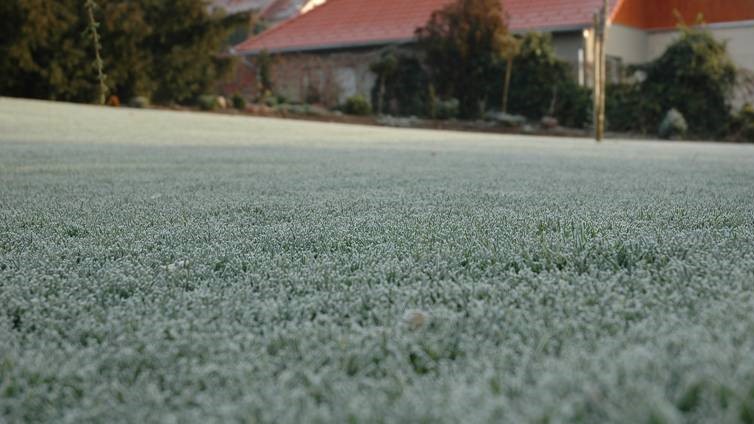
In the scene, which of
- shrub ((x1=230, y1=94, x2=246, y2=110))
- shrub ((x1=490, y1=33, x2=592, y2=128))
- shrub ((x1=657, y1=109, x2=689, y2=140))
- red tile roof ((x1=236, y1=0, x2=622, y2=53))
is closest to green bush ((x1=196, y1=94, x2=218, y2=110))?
shrub ((x1=230, y1=94, x2=246, y2=110))

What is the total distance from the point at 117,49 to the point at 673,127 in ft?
41.1

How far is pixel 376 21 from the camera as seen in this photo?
2195 centimetres

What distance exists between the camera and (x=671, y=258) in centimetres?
141

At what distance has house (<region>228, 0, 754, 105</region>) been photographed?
18.3 meters

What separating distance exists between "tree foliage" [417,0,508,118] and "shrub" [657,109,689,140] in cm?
432

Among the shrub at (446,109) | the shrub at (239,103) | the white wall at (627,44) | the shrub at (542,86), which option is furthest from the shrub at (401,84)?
the white wall at (627,44)

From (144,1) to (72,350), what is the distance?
16334 mm

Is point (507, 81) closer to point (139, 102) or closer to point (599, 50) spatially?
point (599, 50)

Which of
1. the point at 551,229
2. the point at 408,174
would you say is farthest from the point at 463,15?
the point at 551,229

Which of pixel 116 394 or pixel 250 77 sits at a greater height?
pixel 250 77

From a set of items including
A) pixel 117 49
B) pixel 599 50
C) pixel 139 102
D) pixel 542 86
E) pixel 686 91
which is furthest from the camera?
pixel 542 86

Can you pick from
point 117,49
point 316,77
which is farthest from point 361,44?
point 117,49

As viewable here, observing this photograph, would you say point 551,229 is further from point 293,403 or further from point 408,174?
point 408,174

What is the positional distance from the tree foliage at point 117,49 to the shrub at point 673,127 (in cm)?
1130
